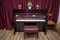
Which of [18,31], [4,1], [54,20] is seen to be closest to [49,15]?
[54,20]

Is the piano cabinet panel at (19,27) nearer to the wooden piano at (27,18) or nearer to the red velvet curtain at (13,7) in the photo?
the wooden piano at (27,18)

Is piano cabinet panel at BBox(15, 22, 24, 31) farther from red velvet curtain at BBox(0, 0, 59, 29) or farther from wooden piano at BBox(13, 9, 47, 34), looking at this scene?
red velvet curtain at BBox(0, 0, 59, 29)

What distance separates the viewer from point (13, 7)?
6660 millimetres

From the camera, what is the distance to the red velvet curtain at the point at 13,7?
259 inches

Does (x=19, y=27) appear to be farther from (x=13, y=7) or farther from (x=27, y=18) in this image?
(x=13, y=7)

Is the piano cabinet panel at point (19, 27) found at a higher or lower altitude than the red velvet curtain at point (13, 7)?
lower

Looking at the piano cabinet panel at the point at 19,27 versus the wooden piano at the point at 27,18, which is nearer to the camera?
the wooden piano at the point at 27,18

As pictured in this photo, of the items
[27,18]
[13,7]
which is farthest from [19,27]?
[13,7]

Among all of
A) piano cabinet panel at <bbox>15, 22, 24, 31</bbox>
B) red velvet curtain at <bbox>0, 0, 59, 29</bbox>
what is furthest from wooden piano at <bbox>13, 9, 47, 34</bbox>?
red velvet curtain at <bbox>0, 0, 59, 29</bbox>

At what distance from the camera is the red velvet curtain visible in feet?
21.6

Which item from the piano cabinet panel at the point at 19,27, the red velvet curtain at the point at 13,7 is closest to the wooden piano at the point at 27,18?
the piano cabinet panel at the point at 19,27

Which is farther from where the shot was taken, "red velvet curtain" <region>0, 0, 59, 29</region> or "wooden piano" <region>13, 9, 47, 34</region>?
"red velvet curtain" <region>0, 0, 59, 29</region>

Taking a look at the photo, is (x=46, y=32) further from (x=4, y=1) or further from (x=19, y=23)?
(x=4, y=1)

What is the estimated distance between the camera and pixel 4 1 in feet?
21.3
